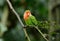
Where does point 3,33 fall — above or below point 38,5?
below

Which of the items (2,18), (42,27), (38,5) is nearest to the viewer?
(42,27)

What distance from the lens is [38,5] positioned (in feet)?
9.29

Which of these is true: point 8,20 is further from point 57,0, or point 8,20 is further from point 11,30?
point 57,0

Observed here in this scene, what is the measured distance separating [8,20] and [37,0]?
0.48 meters

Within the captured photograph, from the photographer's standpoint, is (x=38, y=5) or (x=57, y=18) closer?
(x=57, y=18)

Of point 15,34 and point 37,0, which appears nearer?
point 15,34

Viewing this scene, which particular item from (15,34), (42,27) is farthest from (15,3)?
(42,27)

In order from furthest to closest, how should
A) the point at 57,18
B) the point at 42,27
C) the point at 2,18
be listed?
1. the point at 2,18
2. the point at 57,18
3. the point at 42,27

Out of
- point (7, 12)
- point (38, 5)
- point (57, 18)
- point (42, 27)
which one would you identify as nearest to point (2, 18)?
point (7, 12)

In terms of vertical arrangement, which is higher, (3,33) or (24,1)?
(24,1)

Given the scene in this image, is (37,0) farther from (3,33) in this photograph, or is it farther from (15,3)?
(3,33)

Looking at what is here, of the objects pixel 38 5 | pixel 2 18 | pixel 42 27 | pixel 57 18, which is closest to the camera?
pixel 42 27

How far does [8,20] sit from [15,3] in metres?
0.25

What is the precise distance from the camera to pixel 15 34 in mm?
2488
